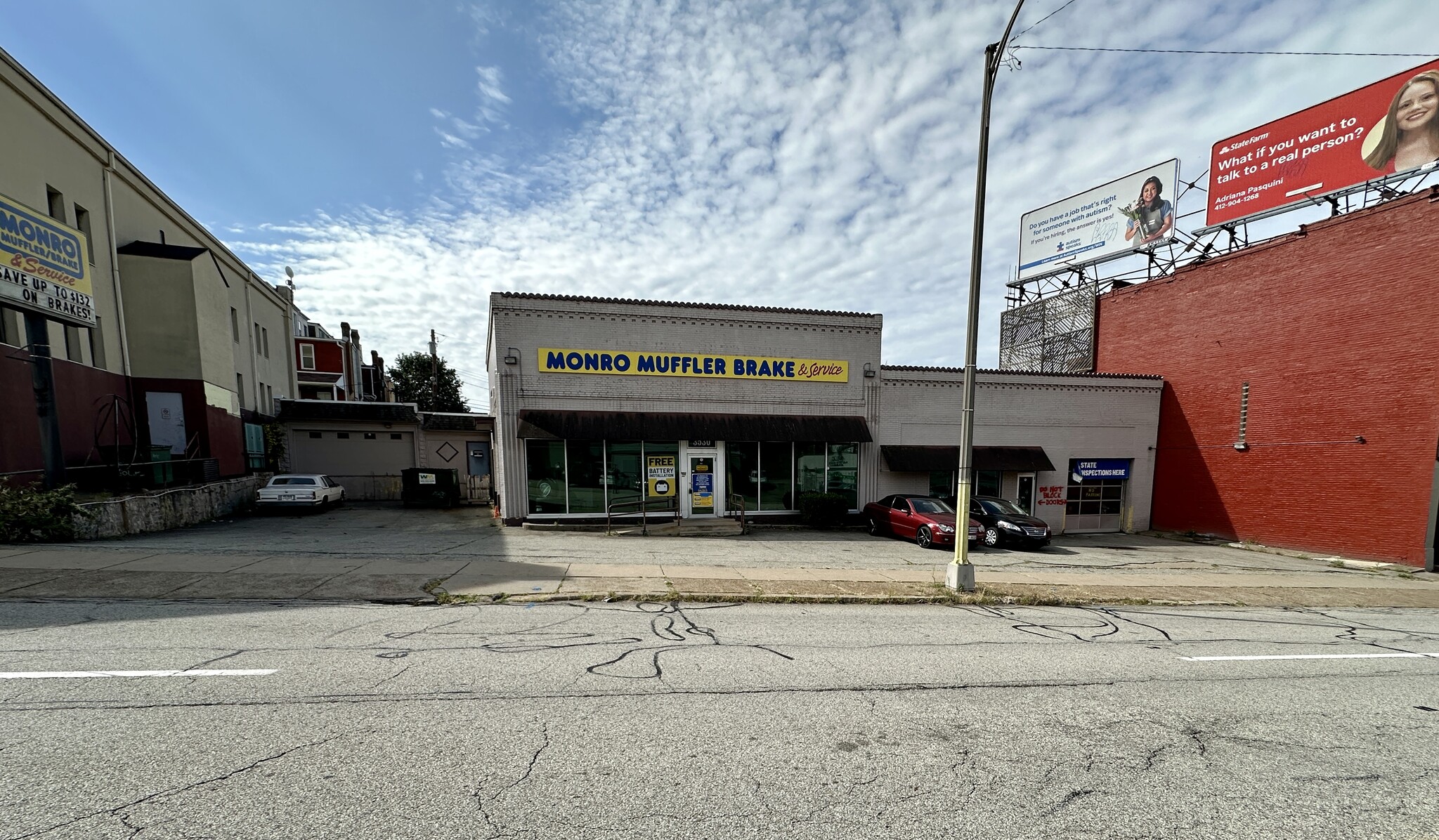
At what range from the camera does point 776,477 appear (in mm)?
17812

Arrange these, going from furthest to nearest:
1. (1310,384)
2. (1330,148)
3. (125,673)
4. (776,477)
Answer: (776,477) < (1330,148) < (1310,384) < (125,673)

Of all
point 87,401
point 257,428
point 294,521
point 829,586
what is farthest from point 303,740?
point 257,428

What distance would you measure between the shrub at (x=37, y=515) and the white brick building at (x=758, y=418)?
334 inches

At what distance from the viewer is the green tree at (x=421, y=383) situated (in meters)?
54.2

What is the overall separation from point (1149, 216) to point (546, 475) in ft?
83.3

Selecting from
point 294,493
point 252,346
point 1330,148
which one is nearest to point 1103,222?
point 1330,148

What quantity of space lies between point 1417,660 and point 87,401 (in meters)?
28.6

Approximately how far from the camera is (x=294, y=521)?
16.0 meters

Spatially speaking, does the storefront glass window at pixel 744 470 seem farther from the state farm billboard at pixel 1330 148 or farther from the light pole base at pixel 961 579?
the state farm billboard at pixel 1330 148

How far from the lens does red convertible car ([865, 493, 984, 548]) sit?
46.8 feet

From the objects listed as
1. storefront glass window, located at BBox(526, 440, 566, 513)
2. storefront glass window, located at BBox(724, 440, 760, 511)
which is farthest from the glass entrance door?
storefront glass window, located at BBox(526, 440, 566, 513)

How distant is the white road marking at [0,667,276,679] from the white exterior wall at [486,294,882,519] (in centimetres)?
1108

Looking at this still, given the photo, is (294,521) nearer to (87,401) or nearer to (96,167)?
(87,401)

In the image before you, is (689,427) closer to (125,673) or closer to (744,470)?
(744,470)
